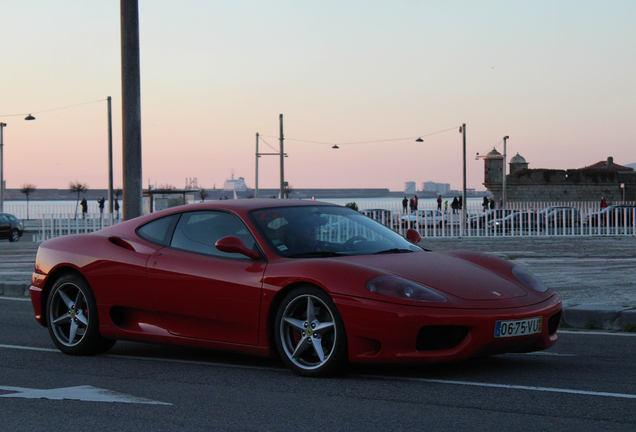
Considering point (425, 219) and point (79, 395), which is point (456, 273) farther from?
point (425, 219)

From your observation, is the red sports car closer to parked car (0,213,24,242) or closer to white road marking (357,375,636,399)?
white road marking (357,375,636,399)

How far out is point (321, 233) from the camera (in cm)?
579

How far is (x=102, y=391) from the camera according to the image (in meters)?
4.82

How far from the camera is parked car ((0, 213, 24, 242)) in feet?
102

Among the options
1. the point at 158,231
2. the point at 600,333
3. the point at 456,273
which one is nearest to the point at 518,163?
the point at 600,333

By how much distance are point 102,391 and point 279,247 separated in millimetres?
1529

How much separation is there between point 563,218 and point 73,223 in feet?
53.9

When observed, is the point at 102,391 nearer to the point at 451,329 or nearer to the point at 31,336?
the point at 451,329

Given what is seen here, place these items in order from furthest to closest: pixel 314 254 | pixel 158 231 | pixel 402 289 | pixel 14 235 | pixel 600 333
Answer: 1. pixel 14 235
2. pixel 600 333
3. pixel 158 231
4. pixel 314 254
5. pixel 402 289

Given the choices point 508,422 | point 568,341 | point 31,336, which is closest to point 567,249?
point 568,341

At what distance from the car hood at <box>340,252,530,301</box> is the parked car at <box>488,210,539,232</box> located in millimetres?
21021

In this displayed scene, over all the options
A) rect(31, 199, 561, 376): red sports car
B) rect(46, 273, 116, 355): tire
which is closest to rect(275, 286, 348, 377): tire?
rect(31, 199, 561, 376): red sports car

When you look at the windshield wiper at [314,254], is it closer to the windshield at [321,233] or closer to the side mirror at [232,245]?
the windshield at [321,233]

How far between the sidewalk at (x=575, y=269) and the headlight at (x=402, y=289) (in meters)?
3.64
